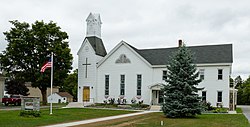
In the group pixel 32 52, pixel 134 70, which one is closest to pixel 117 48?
pixel 134 70

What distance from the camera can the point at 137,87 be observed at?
3681 centimetres

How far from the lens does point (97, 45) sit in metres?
39.8

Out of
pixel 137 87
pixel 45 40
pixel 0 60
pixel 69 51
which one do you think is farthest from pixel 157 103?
pixel 0 60

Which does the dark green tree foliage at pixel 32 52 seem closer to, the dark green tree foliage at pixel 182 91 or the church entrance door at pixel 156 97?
the church entrance door at pixel 156 97

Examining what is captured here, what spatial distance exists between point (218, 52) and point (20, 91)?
36344 mm

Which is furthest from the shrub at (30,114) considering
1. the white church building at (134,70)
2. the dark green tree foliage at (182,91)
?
the white church building at (134,70)

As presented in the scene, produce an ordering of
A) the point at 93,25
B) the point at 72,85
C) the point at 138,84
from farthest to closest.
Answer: the point at 72,85
the point at 93,25
the point at 138,84

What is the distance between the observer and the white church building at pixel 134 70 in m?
33.0

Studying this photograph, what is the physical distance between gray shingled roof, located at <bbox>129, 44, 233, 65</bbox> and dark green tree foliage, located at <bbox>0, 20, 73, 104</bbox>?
10858mm

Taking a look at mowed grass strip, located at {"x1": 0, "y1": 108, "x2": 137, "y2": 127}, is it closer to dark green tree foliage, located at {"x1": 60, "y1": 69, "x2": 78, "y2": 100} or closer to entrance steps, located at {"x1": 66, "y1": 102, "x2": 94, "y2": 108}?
entrance steps, located at {"x1": 66, "y1": 102, "x2": 94, "y2": 108}

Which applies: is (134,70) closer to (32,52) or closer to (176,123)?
(32,52)

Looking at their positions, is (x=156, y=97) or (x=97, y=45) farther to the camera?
(x=97, y=45)

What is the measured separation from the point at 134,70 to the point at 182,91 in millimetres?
15365

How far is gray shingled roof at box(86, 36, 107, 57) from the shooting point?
129 ft
